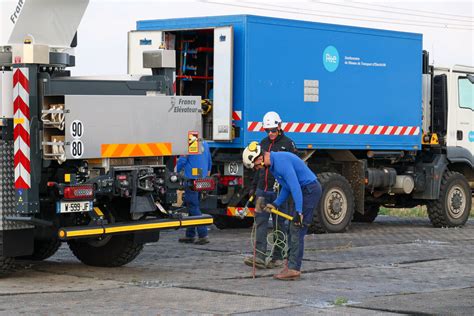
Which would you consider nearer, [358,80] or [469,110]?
[358,80]

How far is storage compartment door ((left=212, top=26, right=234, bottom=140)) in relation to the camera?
1770 cm

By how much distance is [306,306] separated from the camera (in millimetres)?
10859

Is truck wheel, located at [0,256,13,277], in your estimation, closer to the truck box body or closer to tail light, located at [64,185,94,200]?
tail light, located at [64,185,94,200]

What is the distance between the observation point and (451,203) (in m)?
21.2

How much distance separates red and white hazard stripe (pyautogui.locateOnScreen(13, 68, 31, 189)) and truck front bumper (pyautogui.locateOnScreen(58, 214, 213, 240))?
69cm

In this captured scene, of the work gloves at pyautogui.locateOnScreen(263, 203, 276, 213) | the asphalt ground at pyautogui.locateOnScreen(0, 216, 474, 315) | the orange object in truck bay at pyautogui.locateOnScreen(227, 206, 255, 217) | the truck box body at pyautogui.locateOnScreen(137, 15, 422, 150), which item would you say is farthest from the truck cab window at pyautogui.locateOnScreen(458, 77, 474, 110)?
the work gloves at pyautogui.locateOnScreen(263, 203, 276, 213)

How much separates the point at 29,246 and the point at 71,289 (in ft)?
3.00

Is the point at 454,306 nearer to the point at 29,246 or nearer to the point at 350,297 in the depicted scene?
the point at 350,297

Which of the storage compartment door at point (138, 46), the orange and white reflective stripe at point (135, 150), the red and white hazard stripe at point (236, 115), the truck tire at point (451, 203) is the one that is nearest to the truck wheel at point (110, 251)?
the orange and white reflective stripe at point (135, 150)

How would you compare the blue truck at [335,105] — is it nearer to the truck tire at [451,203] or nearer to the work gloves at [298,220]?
the truck tire at [451,203]

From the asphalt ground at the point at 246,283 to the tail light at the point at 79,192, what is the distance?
3.21ft

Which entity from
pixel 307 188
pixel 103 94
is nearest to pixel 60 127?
pixel 103 94

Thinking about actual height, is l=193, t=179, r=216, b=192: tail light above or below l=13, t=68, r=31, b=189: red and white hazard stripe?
below

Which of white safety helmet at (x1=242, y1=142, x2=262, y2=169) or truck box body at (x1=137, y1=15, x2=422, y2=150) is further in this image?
truck box body at (x1=137, y1=15, x2=422, y2=150)
